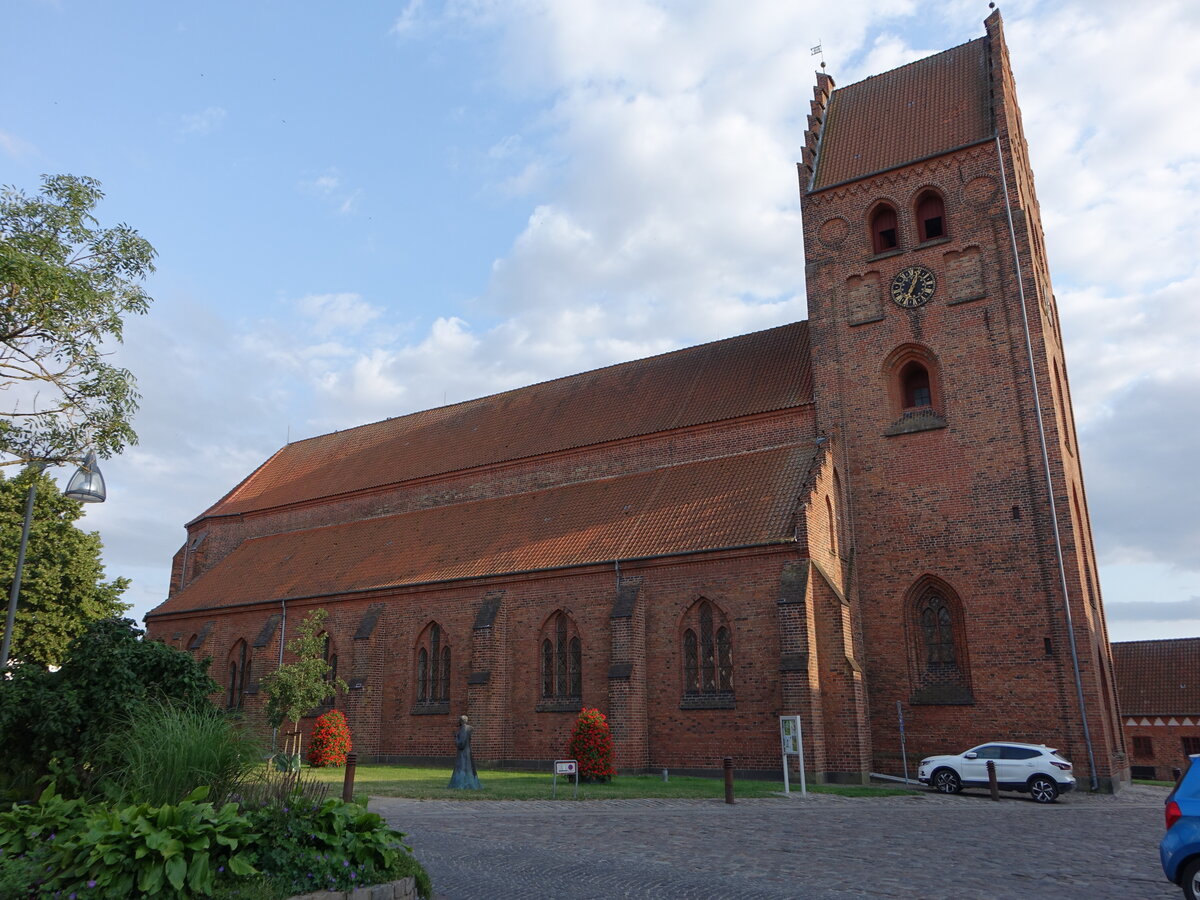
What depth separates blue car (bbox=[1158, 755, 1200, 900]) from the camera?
27.3ft

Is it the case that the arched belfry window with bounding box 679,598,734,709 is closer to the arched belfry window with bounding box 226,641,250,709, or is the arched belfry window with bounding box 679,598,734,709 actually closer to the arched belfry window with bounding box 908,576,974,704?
the arched belfry window with bounding box 908,576,974,704

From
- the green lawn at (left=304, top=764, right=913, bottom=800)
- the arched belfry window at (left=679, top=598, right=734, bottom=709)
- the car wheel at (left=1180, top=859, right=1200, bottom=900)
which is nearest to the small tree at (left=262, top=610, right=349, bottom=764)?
the green lawn at (left=304, top=764, right=913, bottom=800)

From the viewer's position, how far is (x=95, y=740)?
9430 millimetres

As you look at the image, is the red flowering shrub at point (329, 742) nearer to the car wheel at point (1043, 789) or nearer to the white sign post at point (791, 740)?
the white sign post at point (791, 740)

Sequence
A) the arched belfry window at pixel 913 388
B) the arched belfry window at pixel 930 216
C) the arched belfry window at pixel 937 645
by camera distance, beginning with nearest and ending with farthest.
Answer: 1. the arched belfry window at pixel 937 645
2. the arched belfry window at pixel 913 388
3. the arched belfry window at pixel 930 216

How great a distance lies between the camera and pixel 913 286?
84.5 feet

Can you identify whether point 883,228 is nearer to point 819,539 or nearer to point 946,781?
point 819,539

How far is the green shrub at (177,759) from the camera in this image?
8289 millimetres

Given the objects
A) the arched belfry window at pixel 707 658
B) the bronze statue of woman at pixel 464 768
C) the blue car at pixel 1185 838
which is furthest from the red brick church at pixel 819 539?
the blue car at pixel 1185 838

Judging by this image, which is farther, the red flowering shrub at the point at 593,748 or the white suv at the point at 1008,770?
the red flowering shrub at the point at 593,748

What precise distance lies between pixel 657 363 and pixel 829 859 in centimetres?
2355

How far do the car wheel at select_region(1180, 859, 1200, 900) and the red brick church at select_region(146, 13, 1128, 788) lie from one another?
12.4 m

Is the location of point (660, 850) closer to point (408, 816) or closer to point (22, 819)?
point (408, 816)

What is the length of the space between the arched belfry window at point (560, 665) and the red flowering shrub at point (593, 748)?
3404 millimetres
